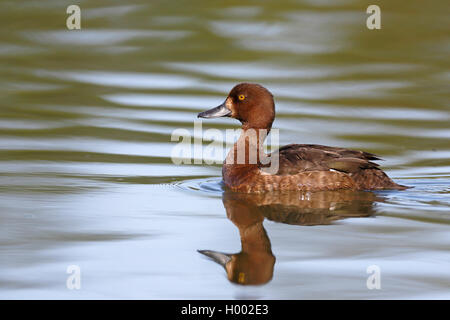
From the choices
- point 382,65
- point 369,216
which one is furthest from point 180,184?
point 382,65

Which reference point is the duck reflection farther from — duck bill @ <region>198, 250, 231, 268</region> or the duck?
the duck

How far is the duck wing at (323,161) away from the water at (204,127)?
317 mm

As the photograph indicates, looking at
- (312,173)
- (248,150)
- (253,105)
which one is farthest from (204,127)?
(312,173)

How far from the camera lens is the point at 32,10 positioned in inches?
642

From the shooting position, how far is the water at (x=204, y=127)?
5754 millimetres

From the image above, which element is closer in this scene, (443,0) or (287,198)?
(287,198)

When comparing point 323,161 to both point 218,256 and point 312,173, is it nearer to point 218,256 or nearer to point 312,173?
point 312,173

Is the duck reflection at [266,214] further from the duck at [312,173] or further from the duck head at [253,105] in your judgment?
the duck head at [253,105]

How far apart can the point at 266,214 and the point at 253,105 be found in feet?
6.23

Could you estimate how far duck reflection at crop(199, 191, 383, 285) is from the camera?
5879 millimetres

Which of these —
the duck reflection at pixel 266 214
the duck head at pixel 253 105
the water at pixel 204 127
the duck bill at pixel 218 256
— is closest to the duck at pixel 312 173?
the duck reflection at pixel 266 214

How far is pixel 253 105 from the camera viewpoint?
29.6ft

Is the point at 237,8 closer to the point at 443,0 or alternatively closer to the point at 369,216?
the point at 443,0
